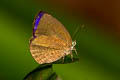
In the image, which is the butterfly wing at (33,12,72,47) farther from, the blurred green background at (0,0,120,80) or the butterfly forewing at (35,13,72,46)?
the blurred green background at (0,0,120,80)

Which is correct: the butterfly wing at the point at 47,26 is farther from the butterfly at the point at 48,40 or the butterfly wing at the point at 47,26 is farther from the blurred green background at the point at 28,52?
the blurred green background at the point at 28,52

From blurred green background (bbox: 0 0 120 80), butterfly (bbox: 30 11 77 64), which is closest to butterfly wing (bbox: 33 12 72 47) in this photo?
butterfly (bbox: 30 11 77 64)

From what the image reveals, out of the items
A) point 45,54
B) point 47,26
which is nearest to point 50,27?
point 47,26

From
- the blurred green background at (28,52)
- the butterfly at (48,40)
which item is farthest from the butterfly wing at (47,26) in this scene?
the blurred green background at (28,52)

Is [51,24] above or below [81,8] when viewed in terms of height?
below

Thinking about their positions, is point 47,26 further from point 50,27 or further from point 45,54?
point 45,54

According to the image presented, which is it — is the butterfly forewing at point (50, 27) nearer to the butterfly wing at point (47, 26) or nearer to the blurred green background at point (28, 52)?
the butterfly wing at point (47, 26)

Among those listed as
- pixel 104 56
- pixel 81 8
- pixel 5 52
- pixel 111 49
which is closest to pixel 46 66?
pixel 5 52

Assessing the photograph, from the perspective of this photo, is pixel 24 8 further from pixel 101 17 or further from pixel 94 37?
pixel 101 17

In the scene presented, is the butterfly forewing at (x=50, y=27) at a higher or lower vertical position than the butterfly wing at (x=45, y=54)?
higher
